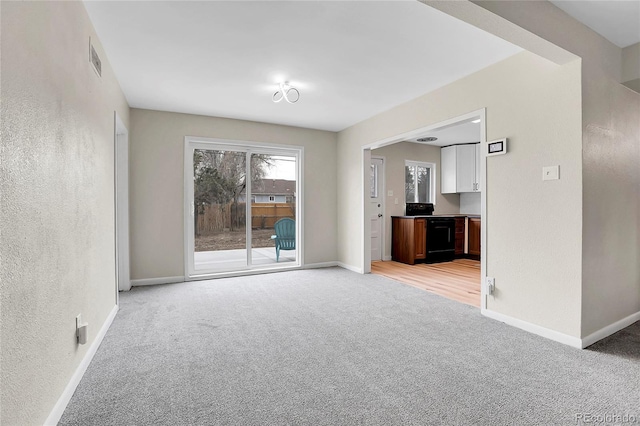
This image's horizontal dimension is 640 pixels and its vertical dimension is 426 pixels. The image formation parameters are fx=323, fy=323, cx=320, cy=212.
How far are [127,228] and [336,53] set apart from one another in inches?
131

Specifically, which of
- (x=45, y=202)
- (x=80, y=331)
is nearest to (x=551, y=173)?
(x=45, y=202)

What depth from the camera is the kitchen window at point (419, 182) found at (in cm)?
695

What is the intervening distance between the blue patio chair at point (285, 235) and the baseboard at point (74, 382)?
2975 mm

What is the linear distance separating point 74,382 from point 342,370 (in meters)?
1.59

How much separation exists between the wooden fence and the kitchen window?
2784 millimetres

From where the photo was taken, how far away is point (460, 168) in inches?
268

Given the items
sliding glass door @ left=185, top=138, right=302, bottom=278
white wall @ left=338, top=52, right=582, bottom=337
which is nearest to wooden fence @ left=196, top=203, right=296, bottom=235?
sliding glass door @ left=185, top=138, right=302, bottom=278

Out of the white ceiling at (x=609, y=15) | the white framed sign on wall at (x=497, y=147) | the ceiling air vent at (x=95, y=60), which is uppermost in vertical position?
the white ceiling at (x=609, y=15)

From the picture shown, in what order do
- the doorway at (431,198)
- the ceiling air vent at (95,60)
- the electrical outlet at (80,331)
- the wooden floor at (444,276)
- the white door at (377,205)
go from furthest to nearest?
1. the white door at (377,205)
2. the doorway at (431,198)
3. the wooden floor at (444,276)
4. the ceiling air vent at (95,60)
5. the electrical outlet at (80,331)

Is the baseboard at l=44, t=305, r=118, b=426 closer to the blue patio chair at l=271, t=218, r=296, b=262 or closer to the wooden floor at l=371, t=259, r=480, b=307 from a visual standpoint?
the blue patio chair at l=271, t=218, r=296, b=262

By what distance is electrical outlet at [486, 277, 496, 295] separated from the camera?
3.03m

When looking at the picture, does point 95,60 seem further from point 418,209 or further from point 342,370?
point 418,209

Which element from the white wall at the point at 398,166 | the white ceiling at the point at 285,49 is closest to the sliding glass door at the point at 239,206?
the white ceiling at the point at 285,49

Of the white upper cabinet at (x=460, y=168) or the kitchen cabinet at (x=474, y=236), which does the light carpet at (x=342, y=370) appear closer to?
the kitchen cabinet at (x=474, y=236)
